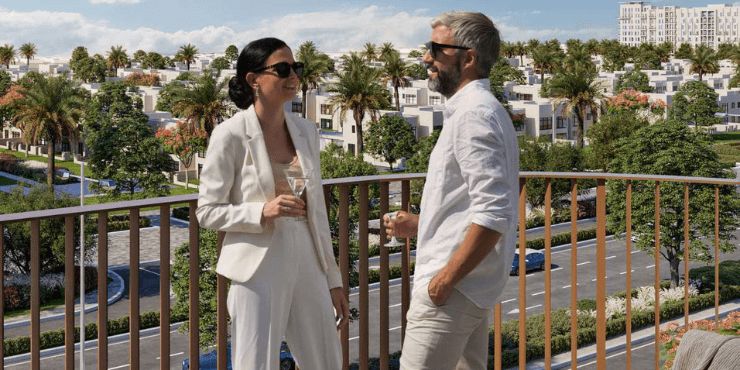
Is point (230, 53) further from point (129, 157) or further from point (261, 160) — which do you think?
point (261, 160)

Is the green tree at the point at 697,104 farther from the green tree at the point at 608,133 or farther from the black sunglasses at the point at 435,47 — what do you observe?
the black sunglasses at the point at 435,47

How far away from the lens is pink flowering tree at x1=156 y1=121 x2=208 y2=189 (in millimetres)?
59188

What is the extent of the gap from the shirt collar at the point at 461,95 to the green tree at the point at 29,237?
108 ft

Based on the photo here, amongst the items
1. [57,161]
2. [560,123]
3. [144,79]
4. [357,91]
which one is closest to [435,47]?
[357,91]

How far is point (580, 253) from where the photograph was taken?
48.7m

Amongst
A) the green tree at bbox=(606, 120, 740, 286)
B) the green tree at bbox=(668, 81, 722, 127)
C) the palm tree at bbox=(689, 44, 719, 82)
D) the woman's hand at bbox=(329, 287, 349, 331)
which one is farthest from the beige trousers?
the palm tree at bbox=(689, 44, 719, 82)

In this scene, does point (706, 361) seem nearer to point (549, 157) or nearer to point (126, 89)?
point (549, 157)

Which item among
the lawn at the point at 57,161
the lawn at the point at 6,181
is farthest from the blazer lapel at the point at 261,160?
the lawn at the point at 57,161

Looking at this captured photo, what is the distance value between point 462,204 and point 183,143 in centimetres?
5917

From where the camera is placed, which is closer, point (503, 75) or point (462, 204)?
point (462, 204)

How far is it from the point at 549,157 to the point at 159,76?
69.1m

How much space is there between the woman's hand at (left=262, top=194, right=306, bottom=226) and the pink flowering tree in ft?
184

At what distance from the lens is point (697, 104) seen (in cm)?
7812

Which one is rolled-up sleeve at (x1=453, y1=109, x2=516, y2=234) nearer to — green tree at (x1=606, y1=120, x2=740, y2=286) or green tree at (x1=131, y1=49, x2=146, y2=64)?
green tree at (x1=606, y1=120, x2=740, y2=286)
